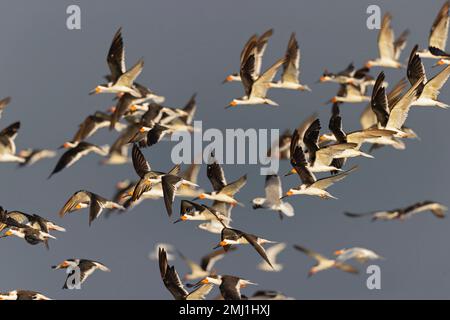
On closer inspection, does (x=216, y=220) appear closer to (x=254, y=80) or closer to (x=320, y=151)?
(x=254, y=80)

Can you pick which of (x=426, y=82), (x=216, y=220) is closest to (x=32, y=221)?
(x=216, y=220)

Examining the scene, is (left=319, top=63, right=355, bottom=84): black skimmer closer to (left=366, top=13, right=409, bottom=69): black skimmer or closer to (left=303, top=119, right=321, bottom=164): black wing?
(left=366, top=13, right=409, bottom=69): black skimmer

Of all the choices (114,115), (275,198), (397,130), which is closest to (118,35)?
(114,115)

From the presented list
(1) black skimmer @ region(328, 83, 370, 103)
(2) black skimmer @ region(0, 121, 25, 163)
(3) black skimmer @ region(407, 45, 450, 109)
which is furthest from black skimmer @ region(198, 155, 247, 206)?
(1) black skimmer @ region(328, 83, 370, 103)

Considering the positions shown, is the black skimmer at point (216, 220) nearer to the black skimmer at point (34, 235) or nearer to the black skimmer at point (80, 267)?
the black skimmer at point (80, 267)

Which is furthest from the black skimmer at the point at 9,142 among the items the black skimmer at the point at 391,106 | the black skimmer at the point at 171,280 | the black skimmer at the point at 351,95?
the black skimmer at the point at 391,106
